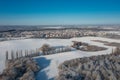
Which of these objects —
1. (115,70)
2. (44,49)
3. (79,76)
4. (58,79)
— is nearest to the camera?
(58,79)

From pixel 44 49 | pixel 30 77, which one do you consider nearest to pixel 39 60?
pixel 44 49

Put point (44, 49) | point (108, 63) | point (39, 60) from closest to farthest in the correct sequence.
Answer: point (108, 63) → point (39, 60) → point (44, 49)

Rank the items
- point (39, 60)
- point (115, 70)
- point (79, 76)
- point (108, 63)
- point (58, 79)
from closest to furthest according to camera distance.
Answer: point (58, 79) → point (79, 76) → point (115, 70) → point (108, 63) → point (39, 60)

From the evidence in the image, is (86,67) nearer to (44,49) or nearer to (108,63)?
(108,63)

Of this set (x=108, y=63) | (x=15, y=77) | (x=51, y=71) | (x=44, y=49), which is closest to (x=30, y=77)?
(x=15, y=77)

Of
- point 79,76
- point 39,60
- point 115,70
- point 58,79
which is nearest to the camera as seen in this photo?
point 58,79

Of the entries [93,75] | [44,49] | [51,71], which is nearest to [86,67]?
[93,75]

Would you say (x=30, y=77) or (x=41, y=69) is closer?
(x=30, y=77)

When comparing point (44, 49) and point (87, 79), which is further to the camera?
point (44, 49)

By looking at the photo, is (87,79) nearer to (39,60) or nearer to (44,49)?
(39,60)
